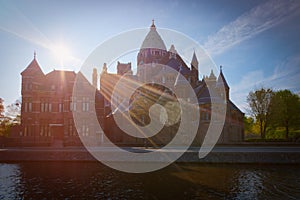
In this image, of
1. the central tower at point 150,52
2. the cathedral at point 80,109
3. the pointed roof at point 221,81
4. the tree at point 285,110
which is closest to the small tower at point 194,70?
the cathedral at point 80,109

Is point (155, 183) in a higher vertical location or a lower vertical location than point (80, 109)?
lower

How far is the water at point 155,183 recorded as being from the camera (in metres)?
14.9

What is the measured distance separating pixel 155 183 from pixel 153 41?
54.3m

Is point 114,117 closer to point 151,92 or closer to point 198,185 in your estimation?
point 151,92

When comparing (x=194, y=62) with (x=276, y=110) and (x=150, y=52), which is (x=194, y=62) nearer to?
(x=150, y=52)

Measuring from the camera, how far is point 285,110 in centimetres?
5366

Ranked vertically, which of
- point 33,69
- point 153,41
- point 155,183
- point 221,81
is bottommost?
point 155,183

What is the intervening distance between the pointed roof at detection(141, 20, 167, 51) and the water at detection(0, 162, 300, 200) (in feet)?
156

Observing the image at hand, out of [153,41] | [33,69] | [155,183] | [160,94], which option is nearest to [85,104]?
[33,69]

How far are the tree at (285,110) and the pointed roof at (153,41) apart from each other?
104 feet

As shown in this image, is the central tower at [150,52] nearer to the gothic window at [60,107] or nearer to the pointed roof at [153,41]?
the pointed roof at [153,41]

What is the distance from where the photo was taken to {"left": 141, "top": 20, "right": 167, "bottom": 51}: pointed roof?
66.8 m

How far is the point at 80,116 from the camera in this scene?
4650 cm

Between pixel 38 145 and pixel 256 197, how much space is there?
3461cm
